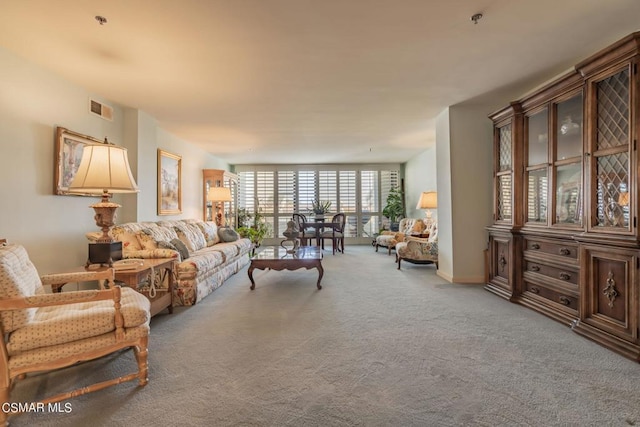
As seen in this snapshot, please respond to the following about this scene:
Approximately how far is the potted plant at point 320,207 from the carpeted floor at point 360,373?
515 cm

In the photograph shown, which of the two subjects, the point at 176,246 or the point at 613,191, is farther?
the point at 176,246

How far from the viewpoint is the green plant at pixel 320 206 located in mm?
8688

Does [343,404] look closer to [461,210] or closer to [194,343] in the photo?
[194,343]

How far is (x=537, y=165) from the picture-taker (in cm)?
331

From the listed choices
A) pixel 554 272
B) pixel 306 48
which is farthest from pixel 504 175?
pixel 306 48

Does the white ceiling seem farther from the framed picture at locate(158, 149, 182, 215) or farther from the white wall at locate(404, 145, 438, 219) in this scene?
the white wall at locate(404, 145, 438, 219)

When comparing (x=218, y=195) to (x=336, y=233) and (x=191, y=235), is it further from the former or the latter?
(x=336, y=233)

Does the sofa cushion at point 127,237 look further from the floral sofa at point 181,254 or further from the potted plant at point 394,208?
the potted plant at point 394,208

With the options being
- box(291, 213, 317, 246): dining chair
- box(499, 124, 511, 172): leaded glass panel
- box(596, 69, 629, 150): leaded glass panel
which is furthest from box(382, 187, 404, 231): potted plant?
box(596, 69, 629, 150): leaded glass panel

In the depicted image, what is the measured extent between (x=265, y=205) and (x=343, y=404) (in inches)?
312

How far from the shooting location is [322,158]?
27.2ft

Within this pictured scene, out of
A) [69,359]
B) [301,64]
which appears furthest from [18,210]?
[301,64]

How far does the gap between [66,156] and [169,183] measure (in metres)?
2.07

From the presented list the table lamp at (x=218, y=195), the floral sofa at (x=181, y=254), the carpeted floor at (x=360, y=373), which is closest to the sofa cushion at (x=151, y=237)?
the floral sofa at (x=181, y=254)
